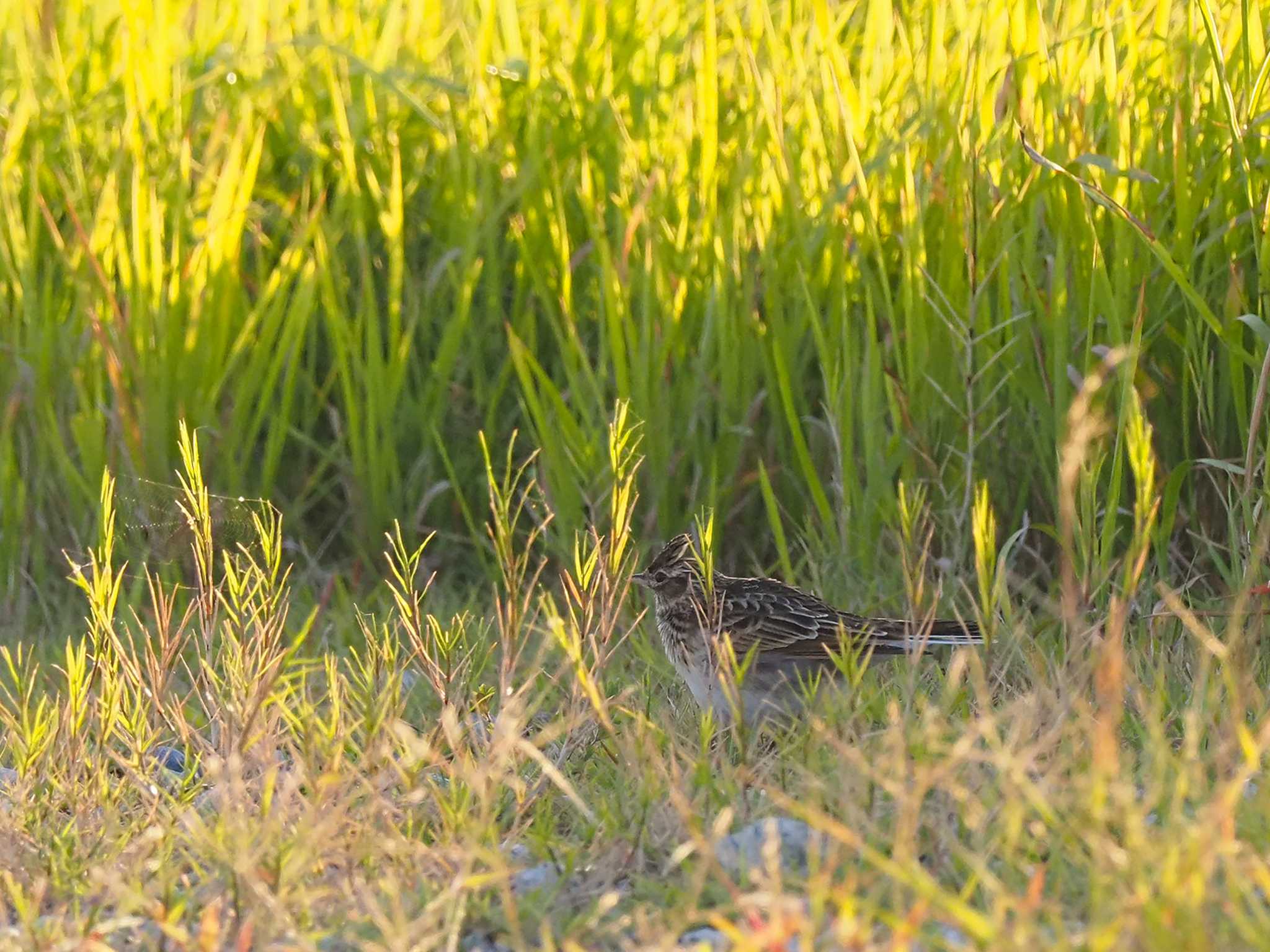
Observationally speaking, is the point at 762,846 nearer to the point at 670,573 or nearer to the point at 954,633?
the point at 954,633

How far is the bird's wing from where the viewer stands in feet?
11.2

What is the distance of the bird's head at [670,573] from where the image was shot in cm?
393

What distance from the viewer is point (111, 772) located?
3.34 meters

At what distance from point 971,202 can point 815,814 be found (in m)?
2.35

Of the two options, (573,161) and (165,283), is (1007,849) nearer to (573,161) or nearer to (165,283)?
(573,161)

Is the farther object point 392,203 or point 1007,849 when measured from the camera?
point 392,203

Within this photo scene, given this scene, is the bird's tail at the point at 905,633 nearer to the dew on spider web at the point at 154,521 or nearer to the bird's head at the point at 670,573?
the bird's head at the point at 670,573

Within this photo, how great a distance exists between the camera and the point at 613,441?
3047mm

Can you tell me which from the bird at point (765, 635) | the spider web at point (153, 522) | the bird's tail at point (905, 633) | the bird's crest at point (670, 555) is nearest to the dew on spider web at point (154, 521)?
the spider web at point (153, 522)

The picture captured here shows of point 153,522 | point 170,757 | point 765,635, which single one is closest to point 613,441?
point 765,635

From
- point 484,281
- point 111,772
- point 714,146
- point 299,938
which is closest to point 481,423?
point 484,281

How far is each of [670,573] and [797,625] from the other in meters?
0.47

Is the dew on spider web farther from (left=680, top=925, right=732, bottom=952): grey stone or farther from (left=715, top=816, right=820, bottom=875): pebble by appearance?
(left=680, top=925, right=732, bottom=952): grey stone

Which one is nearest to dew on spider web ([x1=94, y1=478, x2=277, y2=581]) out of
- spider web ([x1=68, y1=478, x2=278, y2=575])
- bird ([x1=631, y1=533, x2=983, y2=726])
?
spider web ([x1=68, y1=478, x2=278, y2=575])
